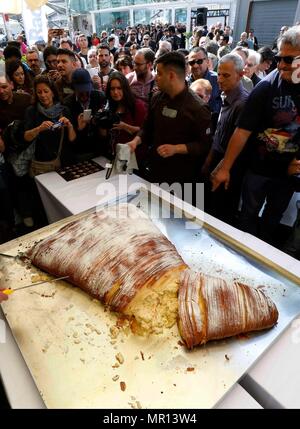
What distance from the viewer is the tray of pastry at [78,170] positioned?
1674 mm

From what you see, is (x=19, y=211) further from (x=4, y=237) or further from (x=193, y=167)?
(x=193, y=167)

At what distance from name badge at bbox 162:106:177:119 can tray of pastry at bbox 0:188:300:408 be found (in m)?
0.89

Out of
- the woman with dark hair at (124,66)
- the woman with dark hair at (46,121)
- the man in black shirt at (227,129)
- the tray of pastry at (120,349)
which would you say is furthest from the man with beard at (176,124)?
the woman with dark hair at (124,66)

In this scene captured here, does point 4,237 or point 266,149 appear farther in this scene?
point 4,237

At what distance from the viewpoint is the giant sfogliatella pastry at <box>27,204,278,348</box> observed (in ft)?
2.54

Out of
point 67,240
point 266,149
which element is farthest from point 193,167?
point 67,240

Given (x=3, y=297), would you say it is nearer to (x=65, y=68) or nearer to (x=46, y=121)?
(x=46, y=121)

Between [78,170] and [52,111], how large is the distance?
0.43 m

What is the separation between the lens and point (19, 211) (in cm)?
229

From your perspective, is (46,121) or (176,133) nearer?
(176,133)

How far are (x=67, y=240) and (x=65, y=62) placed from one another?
1896 mm

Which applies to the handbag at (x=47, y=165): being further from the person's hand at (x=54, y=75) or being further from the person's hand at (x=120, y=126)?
the person's hand at (x=54, y=75)

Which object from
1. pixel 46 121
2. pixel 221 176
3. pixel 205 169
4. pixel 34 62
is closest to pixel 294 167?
pixel 221 176

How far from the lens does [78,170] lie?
1.74 meters
